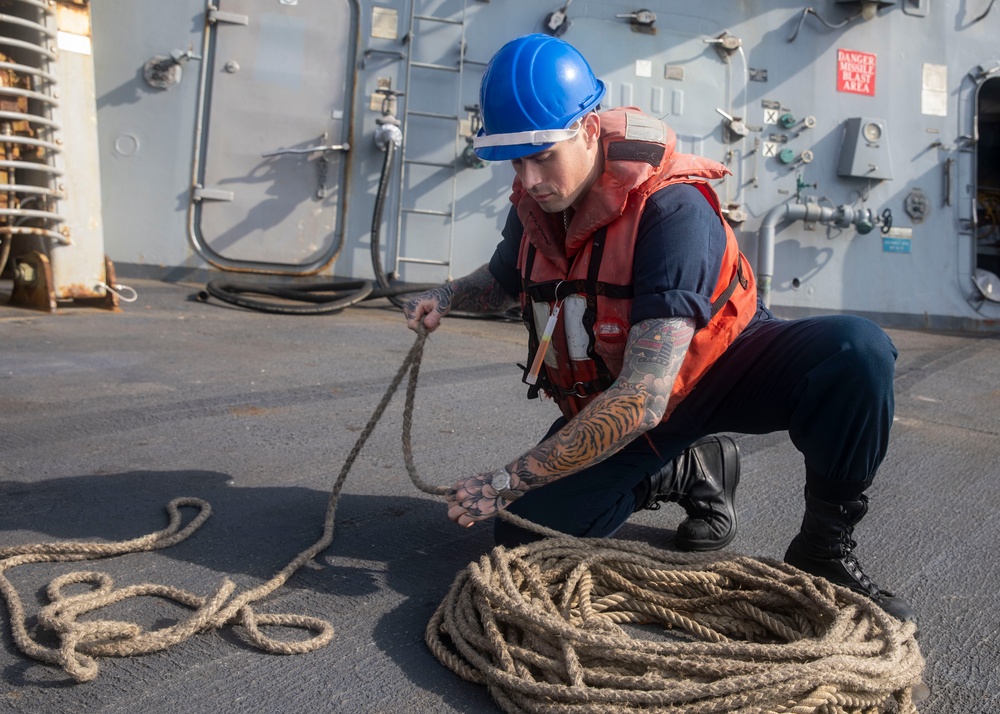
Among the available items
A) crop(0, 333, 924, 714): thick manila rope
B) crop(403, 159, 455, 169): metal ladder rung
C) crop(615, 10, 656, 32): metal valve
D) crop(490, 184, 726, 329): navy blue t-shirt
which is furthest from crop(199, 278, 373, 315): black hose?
crop(490, 184, 726, 329): navy blue t-shirt

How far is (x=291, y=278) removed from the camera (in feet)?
23.5

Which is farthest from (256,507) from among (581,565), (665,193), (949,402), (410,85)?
(410,85)

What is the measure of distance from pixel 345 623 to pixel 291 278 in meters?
5.49

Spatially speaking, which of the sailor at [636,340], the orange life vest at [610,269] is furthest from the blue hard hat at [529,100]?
the orange life vest at [610,269]

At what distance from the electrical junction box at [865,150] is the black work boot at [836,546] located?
692 cm

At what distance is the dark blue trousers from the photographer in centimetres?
203

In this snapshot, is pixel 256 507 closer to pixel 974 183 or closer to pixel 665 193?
pixel 665 193

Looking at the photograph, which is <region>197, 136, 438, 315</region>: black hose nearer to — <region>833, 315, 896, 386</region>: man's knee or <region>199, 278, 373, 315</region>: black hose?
<region>199, 278, 373, 315</region>: black hose

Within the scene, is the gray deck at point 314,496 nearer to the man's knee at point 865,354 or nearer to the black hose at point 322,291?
the man's knee at point 865,354

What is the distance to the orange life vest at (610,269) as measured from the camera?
6.81 feet

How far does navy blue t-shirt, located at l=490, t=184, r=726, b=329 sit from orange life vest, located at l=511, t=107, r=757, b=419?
0.12 ft

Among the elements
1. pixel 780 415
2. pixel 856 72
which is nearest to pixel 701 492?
pixel 780 415

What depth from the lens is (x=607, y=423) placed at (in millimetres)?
1923

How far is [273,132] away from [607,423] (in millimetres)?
5776
